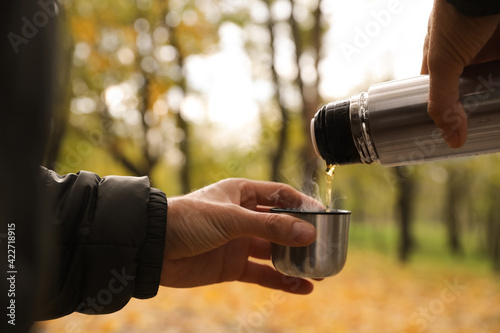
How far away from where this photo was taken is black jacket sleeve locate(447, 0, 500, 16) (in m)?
0.89

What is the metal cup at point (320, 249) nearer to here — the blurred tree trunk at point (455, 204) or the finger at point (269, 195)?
the finger at point (269, 195)

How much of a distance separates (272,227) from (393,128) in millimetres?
455

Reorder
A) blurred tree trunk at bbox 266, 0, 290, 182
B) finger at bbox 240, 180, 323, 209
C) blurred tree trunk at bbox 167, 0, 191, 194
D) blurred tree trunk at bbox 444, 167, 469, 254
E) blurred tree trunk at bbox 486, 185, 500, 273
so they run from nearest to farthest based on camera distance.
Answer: finger at bbox 240, 180, 323, 209 → blurred tree trunk at bbox 266, 0, 290, 182 → blurred tree trunk at bbox 167, 0, 191, 194 → blurred tree trunk at bbox 486, 185, 500, 273 → blurred tree trunk at bbox 444, 167, 469, 254

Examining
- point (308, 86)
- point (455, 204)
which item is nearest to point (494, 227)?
point (455, 204)

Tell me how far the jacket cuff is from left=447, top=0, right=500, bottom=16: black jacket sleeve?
3.23 feet

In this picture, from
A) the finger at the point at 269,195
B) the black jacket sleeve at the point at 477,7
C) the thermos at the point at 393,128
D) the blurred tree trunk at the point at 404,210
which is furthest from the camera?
the blurred tree trunk at the point at 404,210

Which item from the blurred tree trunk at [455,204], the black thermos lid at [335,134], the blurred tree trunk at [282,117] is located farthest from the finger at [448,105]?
the blurred tree trunk at [455,204]

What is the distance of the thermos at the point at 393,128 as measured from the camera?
118 centimetres

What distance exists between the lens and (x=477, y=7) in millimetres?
894

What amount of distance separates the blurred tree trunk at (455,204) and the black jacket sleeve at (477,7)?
11.3 metres

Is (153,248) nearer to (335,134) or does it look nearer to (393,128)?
(335,134)

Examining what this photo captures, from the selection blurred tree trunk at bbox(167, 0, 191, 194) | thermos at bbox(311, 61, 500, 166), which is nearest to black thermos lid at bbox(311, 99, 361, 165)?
thermos at bbox(311, 61, 500, 166)

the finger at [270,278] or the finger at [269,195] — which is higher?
the finger at [269,195]

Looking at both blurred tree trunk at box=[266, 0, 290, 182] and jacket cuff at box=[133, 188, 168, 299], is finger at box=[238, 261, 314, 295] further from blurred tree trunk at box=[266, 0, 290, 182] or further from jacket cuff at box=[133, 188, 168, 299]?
blurred tree trunk at box=[266, 0, 290, 182]
